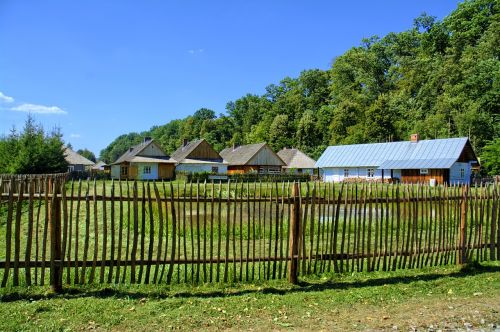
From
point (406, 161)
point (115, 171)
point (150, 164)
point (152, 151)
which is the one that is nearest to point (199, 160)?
point (152, 151)

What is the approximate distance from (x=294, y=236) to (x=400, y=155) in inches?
1558

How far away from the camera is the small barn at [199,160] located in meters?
57.2

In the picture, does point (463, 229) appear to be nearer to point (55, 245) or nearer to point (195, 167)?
point (55, 245)

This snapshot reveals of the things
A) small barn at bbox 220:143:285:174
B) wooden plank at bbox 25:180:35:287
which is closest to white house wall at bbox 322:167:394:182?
small barn at bbox 220:143:285:174

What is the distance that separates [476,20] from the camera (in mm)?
72250

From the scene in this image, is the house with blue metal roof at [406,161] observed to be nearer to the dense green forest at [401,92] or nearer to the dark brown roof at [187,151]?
the dense green forest at [401,92]

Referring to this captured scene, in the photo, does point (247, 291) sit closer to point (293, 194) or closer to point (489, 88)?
point (293, 194)

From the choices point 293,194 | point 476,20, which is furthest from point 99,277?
point 476,20

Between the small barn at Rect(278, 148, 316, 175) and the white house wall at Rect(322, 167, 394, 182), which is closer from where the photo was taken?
the white house wall at Rect(322, 167, 394, 182)

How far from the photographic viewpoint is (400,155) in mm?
43719

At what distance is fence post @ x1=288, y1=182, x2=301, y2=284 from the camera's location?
24.3 feet

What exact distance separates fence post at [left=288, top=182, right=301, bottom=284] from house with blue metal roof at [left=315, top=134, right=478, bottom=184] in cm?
Result: 3278

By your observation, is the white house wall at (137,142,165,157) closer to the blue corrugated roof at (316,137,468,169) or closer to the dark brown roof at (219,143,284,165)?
the dark brown roof at (219,143,284,165)

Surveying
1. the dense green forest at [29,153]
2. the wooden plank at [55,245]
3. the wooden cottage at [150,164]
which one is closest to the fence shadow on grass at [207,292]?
the wooden plank at [55,245]
